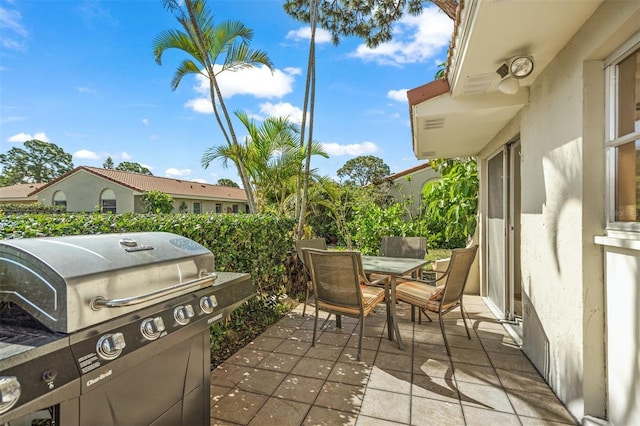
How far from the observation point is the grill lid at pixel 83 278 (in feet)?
3.69

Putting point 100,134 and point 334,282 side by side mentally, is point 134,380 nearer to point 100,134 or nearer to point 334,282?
point 334,282

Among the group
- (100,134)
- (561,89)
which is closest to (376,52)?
(561,89)

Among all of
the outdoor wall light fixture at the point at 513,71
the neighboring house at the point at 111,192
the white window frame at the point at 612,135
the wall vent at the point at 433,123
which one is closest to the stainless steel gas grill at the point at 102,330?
the white window frame at the point at 612,135

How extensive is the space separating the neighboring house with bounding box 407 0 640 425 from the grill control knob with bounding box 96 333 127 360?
254 cm

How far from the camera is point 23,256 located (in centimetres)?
122

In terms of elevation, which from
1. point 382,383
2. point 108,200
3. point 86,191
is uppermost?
point 86,191

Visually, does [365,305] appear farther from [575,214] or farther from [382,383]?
[575,214]

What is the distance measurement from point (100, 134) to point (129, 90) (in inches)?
439

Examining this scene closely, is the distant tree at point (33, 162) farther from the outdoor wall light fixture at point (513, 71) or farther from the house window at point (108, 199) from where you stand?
the outdoor wall light fixture at point (513, 71)

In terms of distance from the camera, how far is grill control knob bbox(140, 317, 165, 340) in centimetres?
131

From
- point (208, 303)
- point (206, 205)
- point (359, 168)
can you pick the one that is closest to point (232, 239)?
point (208, 303)

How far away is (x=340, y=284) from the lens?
3.23 meters

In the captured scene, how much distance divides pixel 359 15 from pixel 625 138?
685 centimetres

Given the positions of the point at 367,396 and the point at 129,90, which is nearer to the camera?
the point at 367,396
